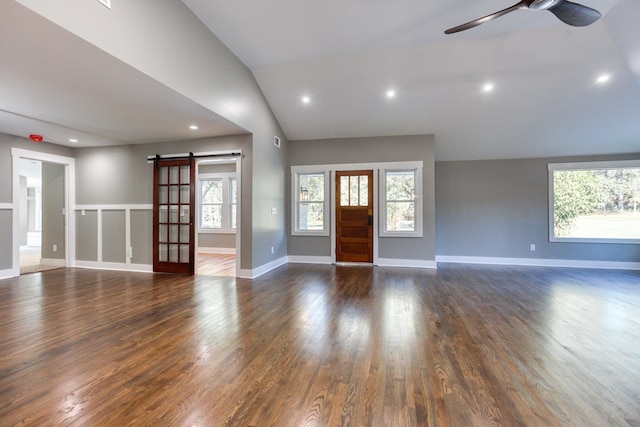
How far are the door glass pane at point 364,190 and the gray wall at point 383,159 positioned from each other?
1.27 ft

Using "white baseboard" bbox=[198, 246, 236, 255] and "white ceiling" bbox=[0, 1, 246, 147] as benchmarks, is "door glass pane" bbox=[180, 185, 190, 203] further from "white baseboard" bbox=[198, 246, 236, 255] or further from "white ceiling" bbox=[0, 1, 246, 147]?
"white baseboard" bbox=[198, 246, 236, 255]

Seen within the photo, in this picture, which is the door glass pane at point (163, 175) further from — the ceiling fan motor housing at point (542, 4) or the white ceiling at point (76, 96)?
the ceiling fan motor housing at point (542, 4)

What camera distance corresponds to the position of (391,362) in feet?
6.82

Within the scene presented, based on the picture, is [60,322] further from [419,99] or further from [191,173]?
[419,99]

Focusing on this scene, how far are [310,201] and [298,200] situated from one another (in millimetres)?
278

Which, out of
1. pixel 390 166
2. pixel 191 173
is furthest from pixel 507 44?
pixel 191 173

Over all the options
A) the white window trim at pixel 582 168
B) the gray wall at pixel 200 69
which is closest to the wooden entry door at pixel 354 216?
the gray wall at pixel 200 69

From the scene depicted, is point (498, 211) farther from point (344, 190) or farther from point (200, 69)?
point (200, 69)

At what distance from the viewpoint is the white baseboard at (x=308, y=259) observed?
6.21 metres

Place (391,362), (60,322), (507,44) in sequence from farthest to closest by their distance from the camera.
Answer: (507,44), (60,322), (391,362)

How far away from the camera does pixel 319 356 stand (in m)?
2.18

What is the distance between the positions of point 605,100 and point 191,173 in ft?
23.5

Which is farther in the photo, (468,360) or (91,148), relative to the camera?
(91,148)

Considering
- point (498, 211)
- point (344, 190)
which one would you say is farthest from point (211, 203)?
point (498, 211)
